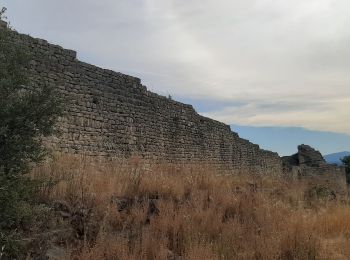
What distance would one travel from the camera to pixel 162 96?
55.0 ft

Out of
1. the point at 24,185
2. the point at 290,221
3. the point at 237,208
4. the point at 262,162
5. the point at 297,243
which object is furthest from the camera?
the point at 262,162

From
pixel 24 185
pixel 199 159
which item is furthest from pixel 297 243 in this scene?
pixel 199 159

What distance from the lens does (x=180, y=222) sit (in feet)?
21.3

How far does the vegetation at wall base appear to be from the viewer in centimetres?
503

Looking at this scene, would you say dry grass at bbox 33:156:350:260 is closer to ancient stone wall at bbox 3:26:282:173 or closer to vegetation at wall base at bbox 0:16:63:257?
vegetation at wall base at bbox 0:16:63:257

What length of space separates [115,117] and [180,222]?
771 centimetres

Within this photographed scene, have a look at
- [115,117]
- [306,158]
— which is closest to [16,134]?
[115,117]

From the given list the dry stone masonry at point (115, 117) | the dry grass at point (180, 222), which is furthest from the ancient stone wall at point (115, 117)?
the dry grass at point (180, 222)

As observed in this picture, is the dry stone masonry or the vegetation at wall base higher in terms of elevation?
the dry stone masonry

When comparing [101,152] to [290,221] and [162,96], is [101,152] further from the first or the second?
[290,221]

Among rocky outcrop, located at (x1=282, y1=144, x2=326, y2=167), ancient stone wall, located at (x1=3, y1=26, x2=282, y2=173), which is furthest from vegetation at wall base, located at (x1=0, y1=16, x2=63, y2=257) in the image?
rocky outcrop, located at (x1=282, y1=144, x2=326, y2=167)

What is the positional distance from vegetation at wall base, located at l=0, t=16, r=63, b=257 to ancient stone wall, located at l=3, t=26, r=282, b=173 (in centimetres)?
260

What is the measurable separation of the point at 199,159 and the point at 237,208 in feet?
35.9

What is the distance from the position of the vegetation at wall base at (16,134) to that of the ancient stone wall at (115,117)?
2.60m
